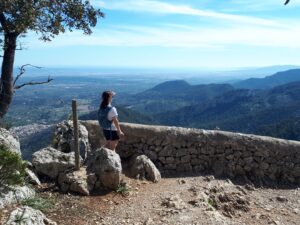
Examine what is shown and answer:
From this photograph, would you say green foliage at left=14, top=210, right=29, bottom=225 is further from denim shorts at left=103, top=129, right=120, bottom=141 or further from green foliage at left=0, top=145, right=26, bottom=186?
denim shorts at left=103, top=129, right=120, bottom=141

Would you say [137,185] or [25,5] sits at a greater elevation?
[25,5]

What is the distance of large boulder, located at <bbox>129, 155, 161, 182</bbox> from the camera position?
1342 centimetres

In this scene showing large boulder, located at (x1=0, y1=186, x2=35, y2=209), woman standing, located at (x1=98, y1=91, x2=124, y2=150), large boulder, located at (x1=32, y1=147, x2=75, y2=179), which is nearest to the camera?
large boulder, located at (x1=0, y1=186, x2=35, y2=209)

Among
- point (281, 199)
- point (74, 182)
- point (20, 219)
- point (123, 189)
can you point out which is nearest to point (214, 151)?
point (281, 199)

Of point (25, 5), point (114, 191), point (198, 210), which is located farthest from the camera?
point (25, 5)

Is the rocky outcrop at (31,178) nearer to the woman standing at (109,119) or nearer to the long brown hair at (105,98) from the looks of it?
the woman standing at (109,119)

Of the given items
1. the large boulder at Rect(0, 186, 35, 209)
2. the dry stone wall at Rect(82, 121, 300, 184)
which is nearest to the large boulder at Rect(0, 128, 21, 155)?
the large boulder at Rect(0, 186, 35, 209)

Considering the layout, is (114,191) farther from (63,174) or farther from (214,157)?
(214,157)

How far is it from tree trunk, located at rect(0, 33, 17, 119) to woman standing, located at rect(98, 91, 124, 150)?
294 centimetres

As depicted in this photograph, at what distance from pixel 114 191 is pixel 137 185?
1253mm

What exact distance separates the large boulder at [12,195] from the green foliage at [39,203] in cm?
18

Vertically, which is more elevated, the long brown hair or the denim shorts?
the long brown hair

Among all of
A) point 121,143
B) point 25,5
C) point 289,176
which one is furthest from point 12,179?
point 289,176

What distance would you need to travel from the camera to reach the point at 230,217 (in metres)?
11.6
